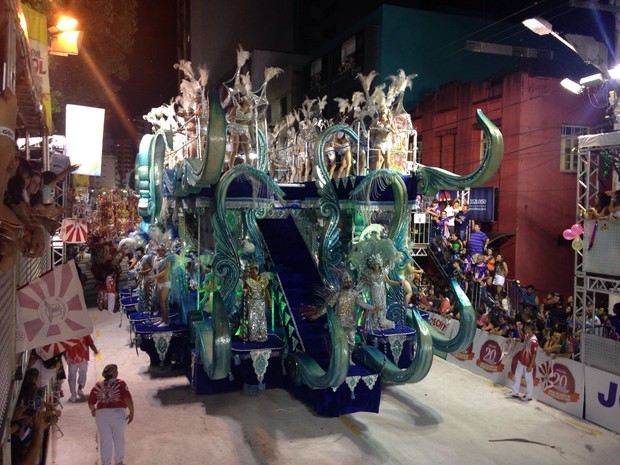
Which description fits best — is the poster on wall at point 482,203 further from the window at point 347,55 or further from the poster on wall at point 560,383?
the window at point 347,55

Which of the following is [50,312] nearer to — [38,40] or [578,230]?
[38,40]

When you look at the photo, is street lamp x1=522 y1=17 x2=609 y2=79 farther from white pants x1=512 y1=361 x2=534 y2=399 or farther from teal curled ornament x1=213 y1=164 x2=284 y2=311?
teal curled ornament x1=213 y1=164 x2=284 y2=311

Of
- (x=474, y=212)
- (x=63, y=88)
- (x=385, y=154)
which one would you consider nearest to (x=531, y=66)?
(x=474, y=212)

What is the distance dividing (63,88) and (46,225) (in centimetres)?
1487

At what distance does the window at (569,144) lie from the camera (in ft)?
49.8

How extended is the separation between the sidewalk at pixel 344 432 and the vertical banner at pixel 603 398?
217 mm

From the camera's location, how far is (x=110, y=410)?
21.1 feet

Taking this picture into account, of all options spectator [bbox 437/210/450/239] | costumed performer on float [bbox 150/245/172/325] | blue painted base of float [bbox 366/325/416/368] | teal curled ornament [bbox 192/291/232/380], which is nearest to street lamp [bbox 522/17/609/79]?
spectator [bbox 437/210/450/239]

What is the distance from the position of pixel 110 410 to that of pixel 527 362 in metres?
6.83

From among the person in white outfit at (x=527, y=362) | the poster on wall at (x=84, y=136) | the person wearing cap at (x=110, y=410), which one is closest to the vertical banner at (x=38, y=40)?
the person wearing cap at (x=110, y=410)

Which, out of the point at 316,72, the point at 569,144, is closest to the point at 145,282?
the point at 569,144

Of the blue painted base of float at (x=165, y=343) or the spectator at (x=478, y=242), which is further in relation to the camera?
the spectator at (x=478, y=242)

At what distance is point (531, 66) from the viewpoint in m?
15.1

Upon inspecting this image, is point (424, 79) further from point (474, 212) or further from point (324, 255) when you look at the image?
point (324, 255)
